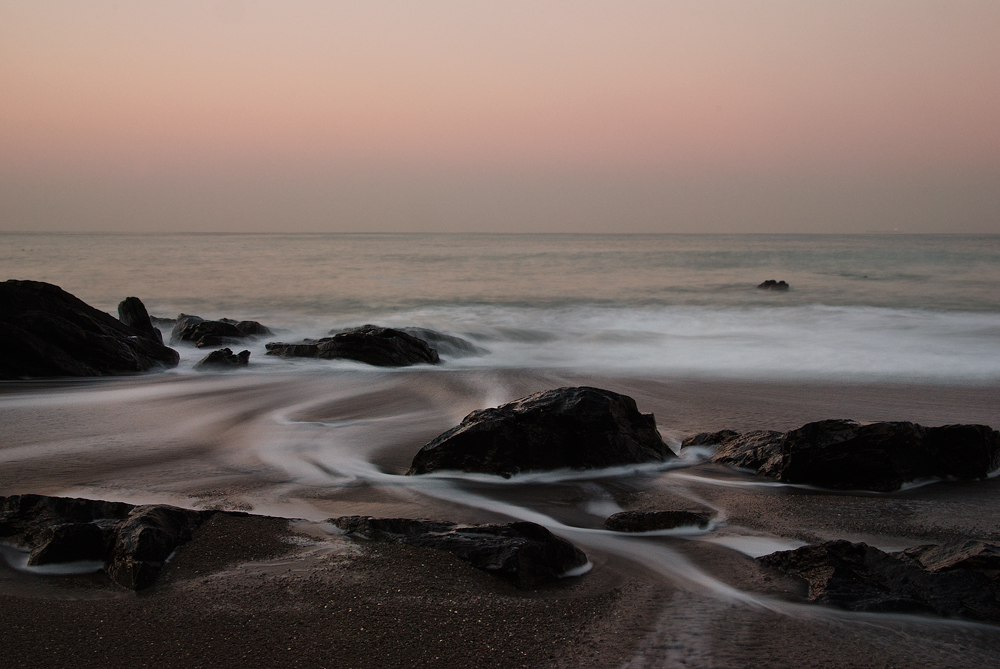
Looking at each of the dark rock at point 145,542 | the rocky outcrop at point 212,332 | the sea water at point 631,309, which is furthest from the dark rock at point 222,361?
the dark rock at point 145,542

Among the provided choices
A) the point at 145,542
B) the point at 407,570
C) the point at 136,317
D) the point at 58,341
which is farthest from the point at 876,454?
the point at 136,317

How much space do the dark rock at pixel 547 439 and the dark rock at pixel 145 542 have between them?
5.21 feet

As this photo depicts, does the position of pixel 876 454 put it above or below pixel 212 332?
above

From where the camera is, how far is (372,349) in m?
9.14

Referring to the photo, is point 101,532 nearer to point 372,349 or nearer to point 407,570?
point 407,570

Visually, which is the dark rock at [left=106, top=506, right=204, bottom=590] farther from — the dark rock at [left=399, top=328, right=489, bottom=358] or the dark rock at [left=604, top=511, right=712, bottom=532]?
the dark rock at [left=399, top=328, right=489, bottom=358]

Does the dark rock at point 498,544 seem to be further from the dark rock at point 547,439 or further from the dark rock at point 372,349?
the dark rock at point 372,349

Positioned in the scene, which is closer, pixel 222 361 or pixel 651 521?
pixel 651 521

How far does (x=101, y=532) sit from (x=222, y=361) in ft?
20.4

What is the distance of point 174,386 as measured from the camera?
7.70m

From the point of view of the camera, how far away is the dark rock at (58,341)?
7.79 metres

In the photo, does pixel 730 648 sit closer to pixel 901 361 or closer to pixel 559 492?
pixel 559 492

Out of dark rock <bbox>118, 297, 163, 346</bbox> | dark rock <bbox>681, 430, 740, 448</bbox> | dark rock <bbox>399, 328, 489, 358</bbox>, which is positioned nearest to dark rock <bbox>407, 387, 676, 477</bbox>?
dark rock <bbox>681, 430, 740, 448</bbox>

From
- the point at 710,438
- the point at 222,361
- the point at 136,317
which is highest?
the point at 136,317
